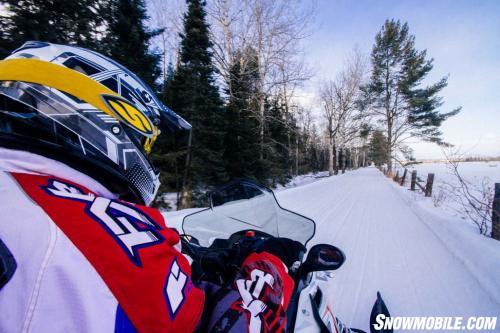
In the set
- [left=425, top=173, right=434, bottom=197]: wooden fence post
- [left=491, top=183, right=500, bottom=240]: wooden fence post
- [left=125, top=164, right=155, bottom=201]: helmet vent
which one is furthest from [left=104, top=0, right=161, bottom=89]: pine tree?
[left=425, top=173, right=434, bottom=197]: wooden fence post

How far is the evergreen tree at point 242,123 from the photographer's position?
12.2 meters

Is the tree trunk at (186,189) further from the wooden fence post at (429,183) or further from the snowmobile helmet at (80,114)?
the wooden fence post at (429,183)

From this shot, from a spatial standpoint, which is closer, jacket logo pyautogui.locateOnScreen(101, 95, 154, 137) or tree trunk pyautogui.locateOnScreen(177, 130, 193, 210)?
jacket logo pyautogui.locateOnScreen(101, 95, 154, 137)

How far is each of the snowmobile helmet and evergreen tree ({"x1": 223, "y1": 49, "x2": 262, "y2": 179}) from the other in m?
10.6

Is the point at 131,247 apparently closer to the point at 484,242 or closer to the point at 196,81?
the point at 484,242

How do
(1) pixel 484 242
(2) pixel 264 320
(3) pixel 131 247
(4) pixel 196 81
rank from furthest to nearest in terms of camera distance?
(4) pixel 196 81 < (1) pixel 484 242 < (2) pixel 264 320 < (3) pixel 131 247

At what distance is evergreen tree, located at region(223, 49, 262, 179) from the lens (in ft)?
40.2

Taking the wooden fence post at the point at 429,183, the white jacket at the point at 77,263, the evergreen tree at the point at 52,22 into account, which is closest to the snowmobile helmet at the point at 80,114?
the white jacket at the point at 77,263

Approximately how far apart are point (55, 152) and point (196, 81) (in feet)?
31.5

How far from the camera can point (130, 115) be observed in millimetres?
957

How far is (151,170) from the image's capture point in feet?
3.49

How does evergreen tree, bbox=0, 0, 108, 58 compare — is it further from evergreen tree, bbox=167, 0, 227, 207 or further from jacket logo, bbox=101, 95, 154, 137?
jacket logo, bbox=101, 95, 154, 137

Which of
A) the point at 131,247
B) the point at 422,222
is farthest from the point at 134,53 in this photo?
the point at 422,222

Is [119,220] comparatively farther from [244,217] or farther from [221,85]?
[221,85]
